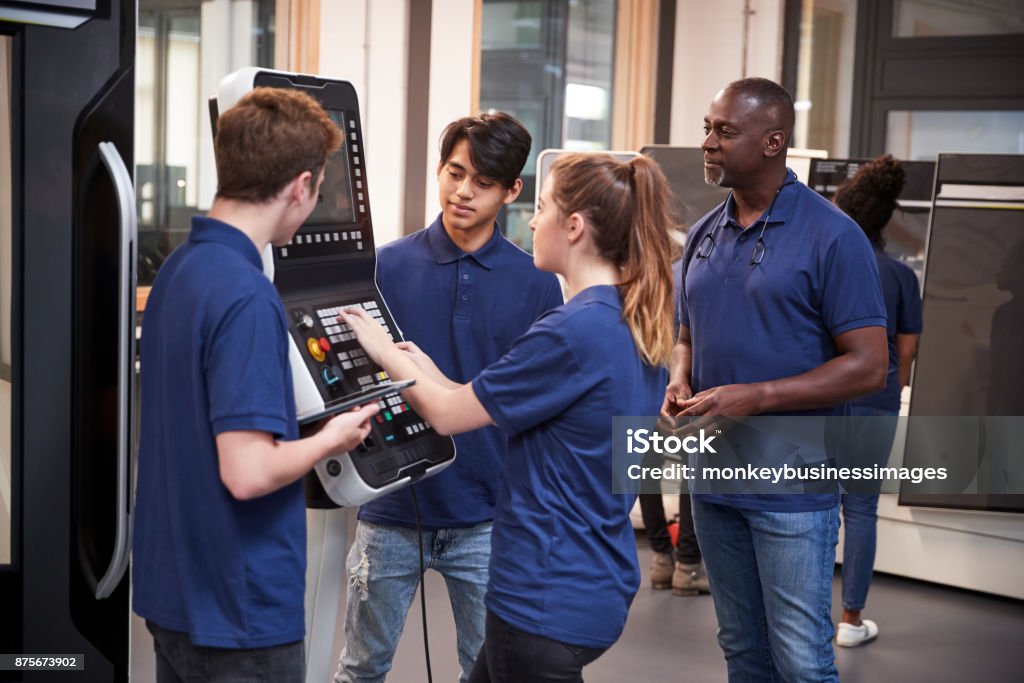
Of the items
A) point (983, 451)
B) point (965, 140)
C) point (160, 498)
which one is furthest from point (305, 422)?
point (965, 140)

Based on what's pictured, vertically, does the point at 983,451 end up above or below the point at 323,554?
below

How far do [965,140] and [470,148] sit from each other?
14.5 ft

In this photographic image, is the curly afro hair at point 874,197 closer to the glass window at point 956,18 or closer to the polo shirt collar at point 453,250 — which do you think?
the polo shirt collar at point 453,250

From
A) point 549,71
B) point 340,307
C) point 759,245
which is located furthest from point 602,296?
point 549,71

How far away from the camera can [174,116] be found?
14.0ft

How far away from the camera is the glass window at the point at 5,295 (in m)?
1.77

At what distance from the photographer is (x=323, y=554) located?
1955mm

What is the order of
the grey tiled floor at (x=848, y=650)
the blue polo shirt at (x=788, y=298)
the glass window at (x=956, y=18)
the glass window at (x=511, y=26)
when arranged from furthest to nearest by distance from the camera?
the glass window at (x=511, y=26)
the glass window at (x=956, y=18)
the grey tiled floor at (x=848, y=650)
the blue polo shirt at (x=788, y=298)

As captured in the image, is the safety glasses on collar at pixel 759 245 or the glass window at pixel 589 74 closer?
the safety glasses on collar at pixel 759 245

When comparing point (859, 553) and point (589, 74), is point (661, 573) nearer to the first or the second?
point (859, 553)

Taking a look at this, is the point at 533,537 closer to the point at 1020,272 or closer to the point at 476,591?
the point at 476,591

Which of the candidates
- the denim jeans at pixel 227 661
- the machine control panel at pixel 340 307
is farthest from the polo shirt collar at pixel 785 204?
the denim jeans at pixel 227 661

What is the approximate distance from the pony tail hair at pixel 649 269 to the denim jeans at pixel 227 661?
2.23 feet

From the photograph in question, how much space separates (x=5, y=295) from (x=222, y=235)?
1.91 feet
